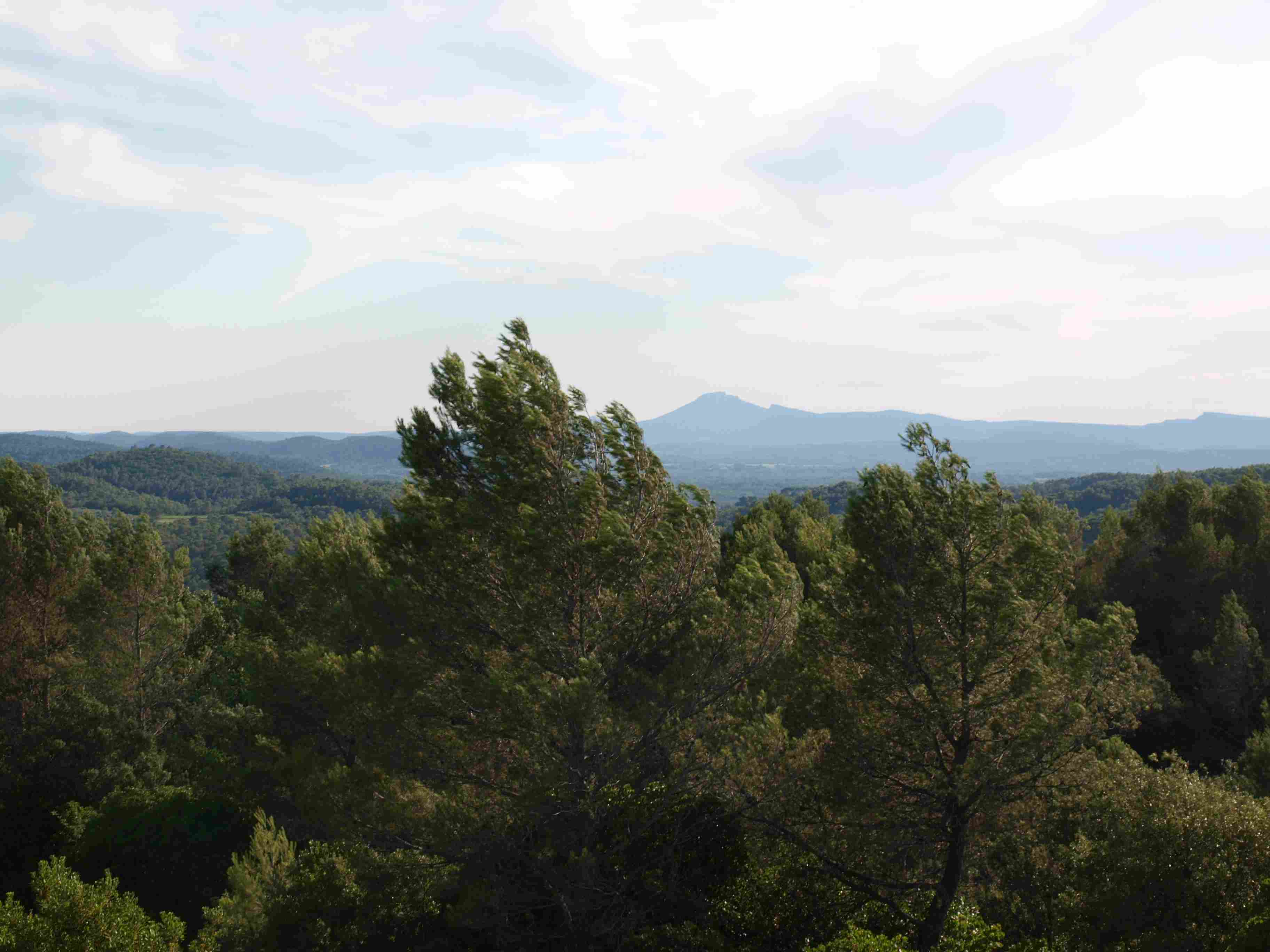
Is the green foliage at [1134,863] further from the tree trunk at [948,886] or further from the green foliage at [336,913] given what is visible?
the green foliage at [336,913]

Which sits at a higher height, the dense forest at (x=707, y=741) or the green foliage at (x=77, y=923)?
the dense forest at (x=707, y=741)

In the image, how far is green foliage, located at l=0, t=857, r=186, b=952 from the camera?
34.9ft

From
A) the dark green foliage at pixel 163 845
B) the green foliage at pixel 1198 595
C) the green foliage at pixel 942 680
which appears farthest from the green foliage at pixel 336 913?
the green foliage at pixel 1198 595

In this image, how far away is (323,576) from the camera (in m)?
21.8

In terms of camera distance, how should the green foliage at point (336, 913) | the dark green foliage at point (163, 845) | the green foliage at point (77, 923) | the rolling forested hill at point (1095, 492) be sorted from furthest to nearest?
the rolling forested hill at point (1095, 492)
the dark green foliage at point (163, 845)
the green foliage at point (336, 913)
the green foliage at point (77, 923)

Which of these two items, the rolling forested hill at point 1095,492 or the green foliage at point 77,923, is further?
the rolling forested hill at point 1095,492

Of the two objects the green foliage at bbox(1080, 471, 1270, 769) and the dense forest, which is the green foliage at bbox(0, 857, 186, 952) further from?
the green foliage at bbox(1080, 471, 1270, 769)

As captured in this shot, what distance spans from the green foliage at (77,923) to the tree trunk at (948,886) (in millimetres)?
12126

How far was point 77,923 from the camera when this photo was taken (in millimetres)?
11031

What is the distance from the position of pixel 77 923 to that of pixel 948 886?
1373cm

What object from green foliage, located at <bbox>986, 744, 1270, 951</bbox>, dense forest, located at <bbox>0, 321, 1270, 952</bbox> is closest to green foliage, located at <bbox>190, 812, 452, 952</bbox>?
dense forest, located at <bbox>0, 321, 1270, 952</bbox>

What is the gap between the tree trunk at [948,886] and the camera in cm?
1099

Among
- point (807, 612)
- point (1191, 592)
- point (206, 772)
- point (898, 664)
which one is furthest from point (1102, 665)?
point (1191, 592)

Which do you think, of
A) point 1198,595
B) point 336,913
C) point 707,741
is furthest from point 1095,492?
point 336,913
